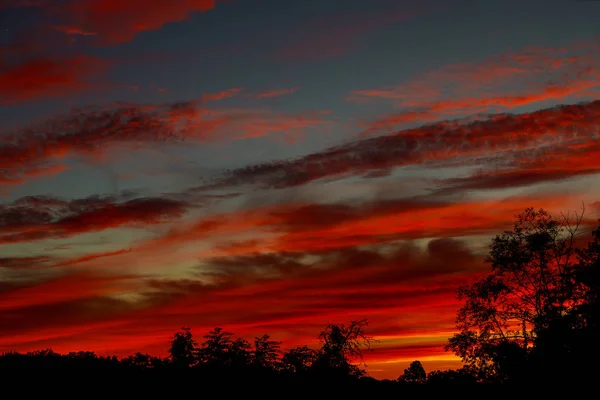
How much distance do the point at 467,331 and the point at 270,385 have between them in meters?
24.4

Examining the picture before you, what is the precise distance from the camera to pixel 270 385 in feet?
A: 120

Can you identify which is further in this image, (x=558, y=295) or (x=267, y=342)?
(x=267, y=342)

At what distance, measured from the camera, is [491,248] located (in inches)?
2237

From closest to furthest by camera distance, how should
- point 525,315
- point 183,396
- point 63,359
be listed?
point 183,396
point 63,359
point 525,315

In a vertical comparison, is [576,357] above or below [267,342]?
below

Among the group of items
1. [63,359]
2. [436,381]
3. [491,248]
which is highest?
[491,248]

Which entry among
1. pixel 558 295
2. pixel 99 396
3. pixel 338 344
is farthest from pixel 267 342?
pixel 99 396

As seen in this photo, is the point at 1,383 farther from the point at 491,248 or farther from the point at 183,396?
the point at 491,248

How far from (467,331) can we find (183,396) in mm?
30367

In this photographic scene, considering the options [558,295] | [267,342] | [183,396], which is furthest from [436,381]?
[267,342]

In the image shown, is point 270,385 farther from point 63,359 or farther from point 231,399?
point 63,359

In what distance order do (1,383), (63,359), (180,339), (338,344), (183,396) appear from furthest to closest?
(180,339) < (338,344) < (63,359) < (183,396) < (1,383)

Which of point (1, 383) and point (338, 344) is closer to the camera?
point (1, 383)

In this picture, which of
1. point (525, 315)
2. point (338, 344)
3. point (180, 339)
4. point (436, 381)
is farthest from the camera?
point (180, 339)
